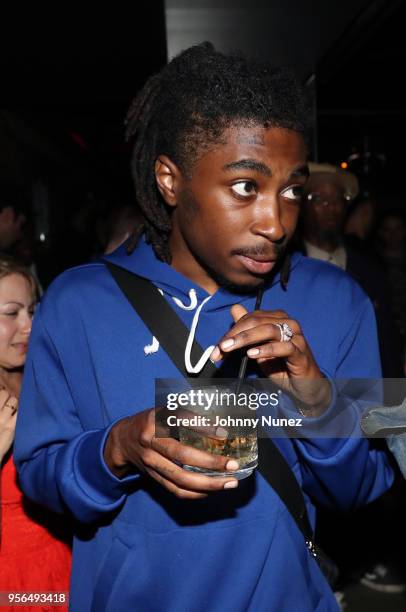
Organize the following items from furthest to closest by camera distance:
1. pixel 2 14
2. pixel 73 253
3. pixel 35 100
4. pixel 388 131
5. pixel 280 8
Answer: pixel 388 131
pixel 35 100
pixel 73 253
pixel 2 14
pixel 280 8

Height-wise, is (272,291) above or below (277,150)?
below

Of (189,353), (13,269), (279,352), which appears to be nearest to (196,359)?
(189,353)

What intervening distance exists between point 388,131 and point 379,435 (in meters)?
8.62

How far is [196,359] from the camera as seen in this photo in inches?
50.3

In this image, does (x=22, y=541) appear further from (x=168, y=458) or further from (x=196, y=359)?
(x=168, y=458)

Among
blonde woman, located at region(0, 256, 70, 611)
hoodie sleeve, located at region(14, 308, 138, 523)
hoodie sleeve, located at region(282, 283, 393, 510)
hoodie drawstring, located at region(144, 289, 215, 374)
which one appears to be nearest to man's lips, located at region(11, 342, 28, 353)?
blonde woman, located at region(0, 256, 70, 611)

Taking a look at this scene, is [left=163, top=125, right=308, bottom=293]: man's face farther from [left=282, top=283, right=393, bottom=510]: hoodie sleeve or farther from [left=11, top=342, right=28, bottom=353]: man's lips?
[left=11, top=342, right=28, bottom=353]: man's lips

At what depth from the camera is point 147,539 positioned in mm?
1264

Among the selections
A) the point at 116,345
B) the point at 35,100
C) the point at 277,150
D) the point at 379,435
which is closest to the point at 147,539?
the point at 116,345

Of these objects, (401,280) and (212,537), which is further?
(401,280)

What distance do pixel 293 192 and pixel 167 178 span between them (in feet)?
0.97

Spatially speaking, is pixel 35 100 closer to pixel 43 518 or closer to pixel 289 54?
pixel 289 54

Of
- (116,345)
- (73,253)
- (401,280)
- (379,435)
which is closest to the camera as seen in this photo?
(379,435)

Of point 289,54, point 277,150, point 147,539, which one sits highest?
point 289,54
